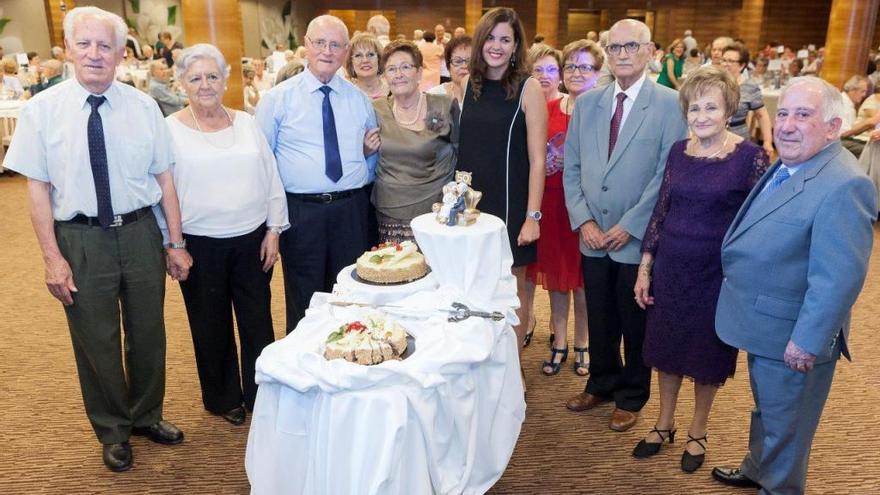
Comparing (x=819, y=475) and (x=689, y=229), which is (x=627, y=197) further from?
(x=819, y=475)

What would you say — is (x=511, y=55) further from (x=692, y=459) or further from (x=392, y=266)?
(x=692, y=459)

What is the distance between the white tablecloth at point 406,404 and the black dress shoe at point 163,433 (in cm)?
118

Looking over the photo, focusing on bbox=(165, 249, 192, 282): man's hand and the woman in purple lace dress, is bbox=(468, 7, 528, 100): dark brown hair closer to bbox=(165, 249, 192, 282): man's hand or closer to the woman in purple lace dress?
the woman in purple lace dress

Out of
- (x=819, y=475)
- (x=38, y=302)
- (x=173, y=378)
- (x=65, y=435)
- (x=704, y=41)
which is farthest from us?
(x=704, y=41)

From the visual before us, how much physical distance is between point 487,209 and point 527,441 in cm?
107

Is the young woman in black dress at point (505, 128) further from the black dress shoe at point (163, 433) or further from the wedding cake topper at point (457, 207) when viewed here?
the black dress shoe at point (163, 433)

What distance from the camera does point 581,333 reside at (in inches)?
146

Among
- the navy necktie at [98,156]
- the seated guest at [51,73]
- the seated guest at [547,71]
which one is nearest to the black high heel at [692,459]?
the seated guest at [547,71]

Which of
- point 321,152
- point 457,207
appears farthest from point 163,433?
point 457,207

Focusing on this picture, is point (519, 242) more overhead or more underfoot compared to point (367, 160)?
more underfoot

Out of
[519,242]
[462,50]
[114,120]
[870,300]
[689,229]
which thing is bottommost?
[870,300]

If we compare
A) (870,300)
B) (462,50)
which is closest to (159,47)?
(462,50)

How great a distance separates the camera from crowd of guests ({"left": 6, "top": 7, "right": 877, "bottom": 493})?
217 cm

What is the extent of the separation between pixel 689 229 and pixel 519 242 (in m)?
0.83
